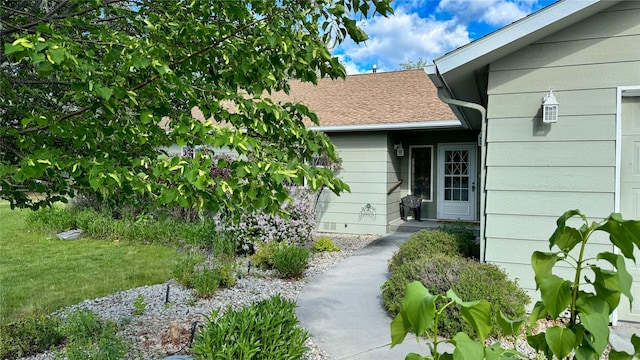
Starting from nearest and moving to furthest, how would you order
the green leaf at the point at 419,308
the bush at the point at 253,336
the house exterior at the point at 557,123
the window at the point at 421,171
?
the green leaf at the point at 419,308
the bush at the point at 253,336
the house exterior at the point at 557,123
the window at the point at 421,171

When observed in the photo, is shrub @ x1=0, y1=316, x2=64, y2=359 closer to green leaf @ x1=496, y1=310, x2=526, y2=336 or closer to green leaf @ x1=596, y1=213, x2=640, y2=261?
green leaf @ x1=496, y1=310, x2=526, y2=336

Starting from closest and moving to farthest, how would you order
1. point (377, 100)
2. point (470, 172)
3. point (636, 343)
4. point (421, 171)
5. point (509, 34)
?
point (636, 343)
point (509, 34)
point (470, 172)
point (421, 171)
point (377, 100)

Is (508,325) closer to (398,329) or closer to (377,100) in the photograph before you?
(398,329)

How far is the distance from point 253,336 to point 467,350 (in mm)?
2193

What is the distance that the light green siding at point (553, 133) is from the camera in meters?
3.59

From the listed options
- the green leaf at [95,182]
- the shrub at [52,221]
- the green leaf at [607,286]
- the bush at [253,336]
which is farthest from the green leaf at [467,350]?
the shrub at [52,221]

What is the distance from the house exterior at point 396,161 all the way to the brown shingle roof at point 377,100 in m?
0.03

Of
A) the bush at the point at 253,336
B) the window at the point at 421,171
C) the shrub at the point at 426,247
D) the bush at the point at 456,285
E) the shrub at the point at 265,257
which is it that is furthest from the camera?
the window at the point at 421,171

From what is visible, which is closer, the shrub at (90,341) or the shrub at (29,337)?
the shrub at (90,341)

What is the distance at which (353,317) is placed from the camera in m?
4.00

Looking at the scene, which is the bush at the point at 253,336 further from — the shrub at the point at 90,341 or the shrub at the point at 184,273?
the shrub at the point at 184,273

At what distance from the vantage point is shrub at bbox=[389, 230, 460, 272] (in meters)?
4.80

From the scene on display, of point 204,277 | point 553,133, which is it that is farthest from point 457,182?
point 204,277

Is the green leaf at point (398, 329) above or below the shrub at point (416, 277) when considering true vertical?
above
